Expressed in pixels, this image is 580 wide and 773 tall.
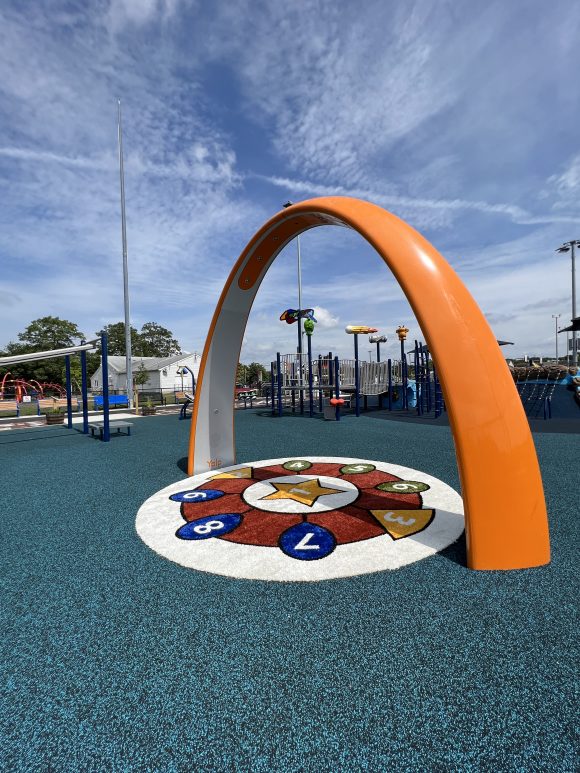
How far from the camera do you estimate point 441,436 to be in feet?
32.7

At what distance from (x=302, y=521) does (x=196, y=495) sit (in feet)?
6.23

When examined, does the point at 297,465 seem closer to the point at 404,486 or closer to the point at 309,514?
the point at 404,486

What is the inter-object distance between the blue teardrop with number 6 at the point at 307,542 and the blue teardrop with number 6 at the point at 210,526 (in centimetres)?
70

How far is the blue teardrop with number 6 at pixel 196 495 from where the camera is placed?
17.3 feet

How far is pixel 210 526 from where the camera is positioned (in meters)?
4.33

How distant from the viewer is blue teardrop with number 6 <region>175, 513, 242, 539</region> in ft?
13.5

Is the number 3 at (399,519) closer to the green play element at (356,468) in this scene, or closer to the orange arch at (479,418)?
the orange arch at (479,418)

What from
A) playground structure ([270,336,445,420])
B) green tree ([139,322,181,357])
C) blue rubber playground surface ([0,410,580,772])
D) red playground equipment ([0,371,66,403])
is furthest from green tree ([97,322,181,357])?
blue rubber playground surface ([0,410,580,772])

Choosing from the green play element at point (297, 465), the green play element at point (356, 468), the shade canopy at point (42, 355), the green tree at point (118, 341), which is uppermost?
the green tree at point (118, 341)

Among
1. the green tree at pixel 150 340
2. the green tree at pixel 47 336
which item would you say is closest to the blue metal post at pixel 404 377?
the green tree at pixel 47 336

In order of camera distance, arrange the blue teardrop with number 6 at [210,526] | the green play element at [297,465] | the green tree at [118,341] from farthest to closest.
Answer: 1. the green tree at [118,341]
2. the green play element at [297,465]
3. the blue teardrop with number 6 at [210,526]

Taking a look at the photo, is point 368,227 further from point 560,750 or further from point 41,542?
point 41,542

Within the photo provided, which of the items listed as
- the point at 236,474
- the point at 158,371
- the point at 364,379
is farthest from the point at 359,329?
the point at 158,371

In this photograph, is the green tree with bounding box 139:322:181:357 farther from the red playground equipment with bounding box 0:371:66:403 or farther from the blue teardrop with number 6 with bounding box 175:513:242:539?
the blue teardrop with number 6 with bounding box 175:513:242:539
